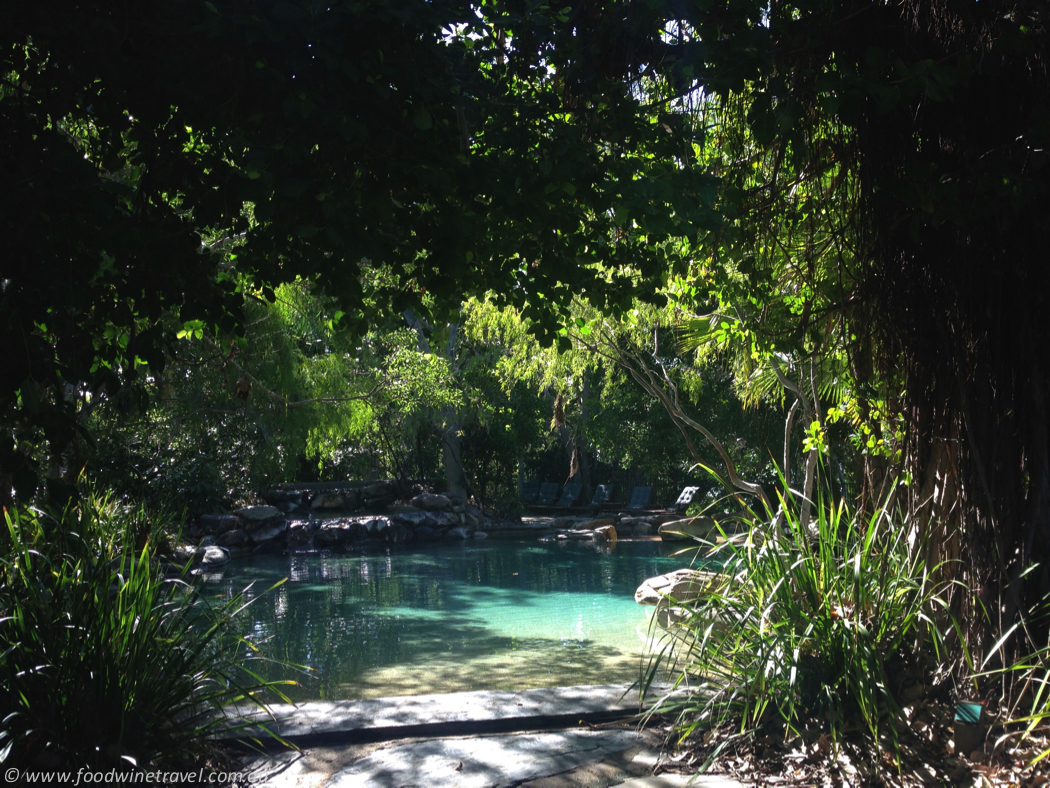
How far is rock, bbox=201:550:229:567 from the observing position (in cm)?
1141

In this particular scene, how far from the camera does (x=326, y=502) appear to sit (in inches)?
668

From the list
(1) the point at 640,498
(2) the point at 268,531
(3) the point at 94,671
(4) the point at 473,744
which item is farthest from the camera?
(1) the point at 640,498

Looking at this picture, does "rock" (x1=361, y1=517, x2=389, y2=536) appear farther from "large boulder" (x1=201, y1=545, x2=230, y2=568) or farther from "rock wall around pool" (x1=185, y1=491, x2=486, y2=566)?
"large boulder" (x1=201, y1=545, x2=230, y2=568)

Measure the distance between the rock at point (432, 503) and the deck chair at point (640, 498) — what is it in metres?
4.34

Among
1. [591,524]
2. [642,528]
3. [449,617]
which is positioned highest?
[591,524]

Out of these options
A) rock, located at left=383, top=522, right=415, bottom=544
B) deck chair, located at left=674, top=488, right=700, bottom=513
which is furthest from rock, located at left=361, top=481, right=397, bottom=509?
deck chair, located at left=674, top=488, right=700, bottom=513

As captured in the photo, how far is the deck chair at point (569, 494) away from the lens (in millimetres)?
19781

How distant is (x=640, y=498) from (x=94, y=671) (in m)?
16.6

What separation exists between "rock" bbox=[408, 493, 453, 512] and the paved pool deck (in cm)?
1314

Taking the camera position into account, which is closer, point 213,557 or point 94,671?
point 94,671

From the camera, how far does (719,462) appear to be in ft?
54.2

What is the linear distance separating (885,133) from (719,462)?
13824mm

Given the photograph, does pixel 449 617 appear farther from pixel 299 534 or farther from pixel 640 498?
pixel 640 498

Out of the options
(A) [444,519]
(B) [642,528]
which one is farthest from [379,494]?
(B) [642,528]
